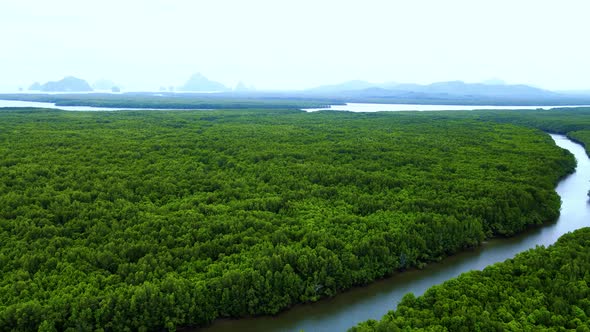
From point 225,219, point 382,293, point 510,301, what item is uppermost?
point 225,219

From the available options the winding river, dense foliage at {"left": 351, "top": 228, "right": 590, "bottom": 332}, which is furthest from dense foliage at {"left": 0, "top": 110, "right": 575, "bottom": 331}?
dense foliage at {"left": 351, "top": 228, "right": 590, "bottom": 332}

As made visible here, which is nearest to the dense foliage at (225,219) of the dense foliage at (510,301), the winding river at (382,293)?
the winding river at (382,293)

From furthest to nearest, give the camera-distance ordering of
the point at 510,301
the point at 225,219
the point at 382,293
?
the point at 225,219 < the point at 382,293 < the point at 510,301

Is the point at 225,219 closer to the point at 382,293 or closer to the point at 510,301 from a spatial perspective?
the point at 382,293

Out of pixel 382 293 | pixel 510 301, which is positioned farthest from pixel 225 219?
pixel 510 301

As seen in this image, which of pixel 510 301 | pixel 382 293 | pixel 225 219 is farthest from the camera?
pixel 225 219

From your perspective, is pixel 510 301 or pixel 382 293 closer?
pixel 510 301

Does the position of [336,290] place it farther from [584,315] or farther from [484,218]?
[484,218]

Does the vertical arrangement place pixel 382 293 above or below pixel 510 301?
below
